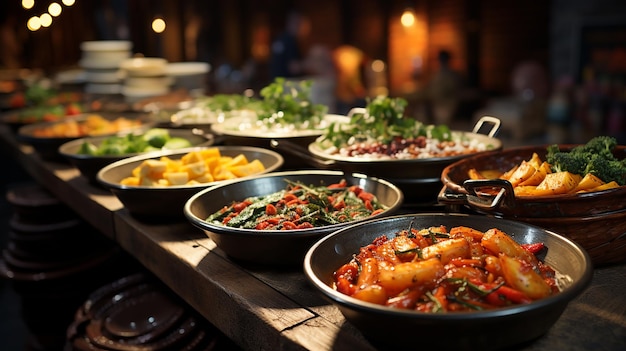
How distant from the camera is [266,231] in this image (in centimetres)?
179

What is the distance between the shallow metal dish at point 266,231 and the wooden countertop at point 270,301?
0.08m

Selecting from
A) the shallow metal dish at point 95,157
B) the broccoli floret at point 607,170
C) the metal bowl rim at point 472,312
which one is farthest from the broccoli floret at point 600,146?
the shallow metal dish at point 95,157

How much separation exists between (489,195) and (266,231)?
0.69 m

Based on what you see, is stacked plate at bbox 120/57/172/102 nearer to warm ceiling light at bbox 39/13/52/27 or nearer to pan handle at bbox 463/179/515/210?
warm ceiling light at bbox 39/13/52/27

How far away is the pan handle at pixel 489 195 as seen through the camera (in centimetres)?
164

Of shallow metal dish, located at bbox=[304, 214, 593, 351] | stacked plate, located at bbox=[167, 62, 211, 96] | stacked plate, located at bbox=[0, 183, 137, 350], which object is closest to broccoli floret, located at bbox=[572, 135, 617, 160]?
shallow metal dish, located at bbox=[304, 214, 593, 351]

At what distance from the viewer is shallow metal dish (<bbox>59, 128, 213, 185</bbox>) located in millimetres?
3285

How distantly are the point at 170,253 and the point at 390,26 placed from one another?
9.30 m

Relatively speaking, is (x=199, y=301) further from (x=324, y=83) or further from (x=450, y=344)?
(x=324, y=83)

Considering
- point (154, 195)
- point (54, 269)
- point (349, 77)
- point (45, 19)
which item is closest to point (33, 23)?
point (45, 19)

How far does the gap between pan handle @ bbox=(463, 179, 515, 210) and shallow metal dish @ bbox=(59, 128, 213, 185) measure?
2007mm

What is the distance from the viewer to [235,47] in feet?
46.5

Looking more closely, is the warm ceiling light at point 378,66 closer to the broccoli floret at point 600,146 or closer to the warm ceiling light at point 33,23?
the warm ceiling light at point 33,23

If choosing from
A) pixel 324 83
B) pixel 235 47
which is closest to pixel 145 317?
pixel 324 83
